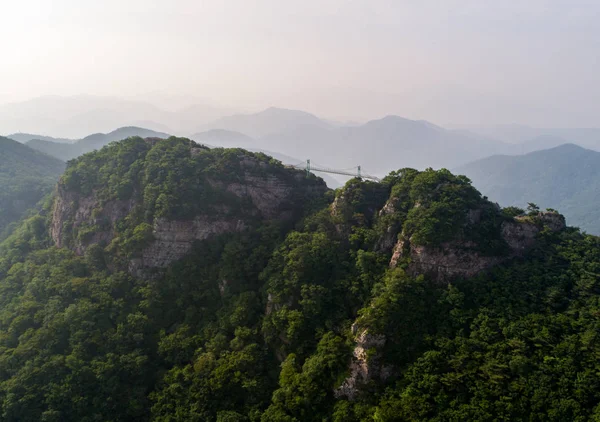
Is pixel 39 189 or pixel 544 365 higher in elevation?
pixel 39 189

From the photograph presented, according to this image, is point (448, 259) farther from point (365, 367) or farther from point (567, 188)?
point (567, 188)

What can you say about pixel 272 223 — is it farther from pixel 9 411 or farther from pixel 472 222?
pixel 9 411

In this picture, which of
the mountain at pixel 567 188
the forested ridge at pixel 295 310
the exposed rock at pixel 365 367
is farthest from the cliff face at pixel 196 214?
the mountain at pixel 567 188

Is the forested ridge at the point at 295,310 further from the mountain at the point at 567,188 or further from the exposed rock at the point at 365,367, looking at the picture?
the mountain at the point at 567,188

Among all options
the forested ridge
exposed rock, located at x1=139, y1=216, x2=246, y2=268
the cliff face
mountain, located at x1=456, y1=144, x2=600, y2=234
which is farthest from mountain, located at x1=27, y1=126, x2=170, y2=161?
mountain, located at x1=456, y1=144, x2=600, y2=234

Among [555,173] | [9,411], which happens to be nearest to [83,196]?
[9,411]

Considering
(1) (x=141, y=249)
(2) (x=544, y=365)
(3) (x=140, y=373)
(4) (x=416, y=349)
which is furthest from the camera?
(1) (x=141, y=249)
